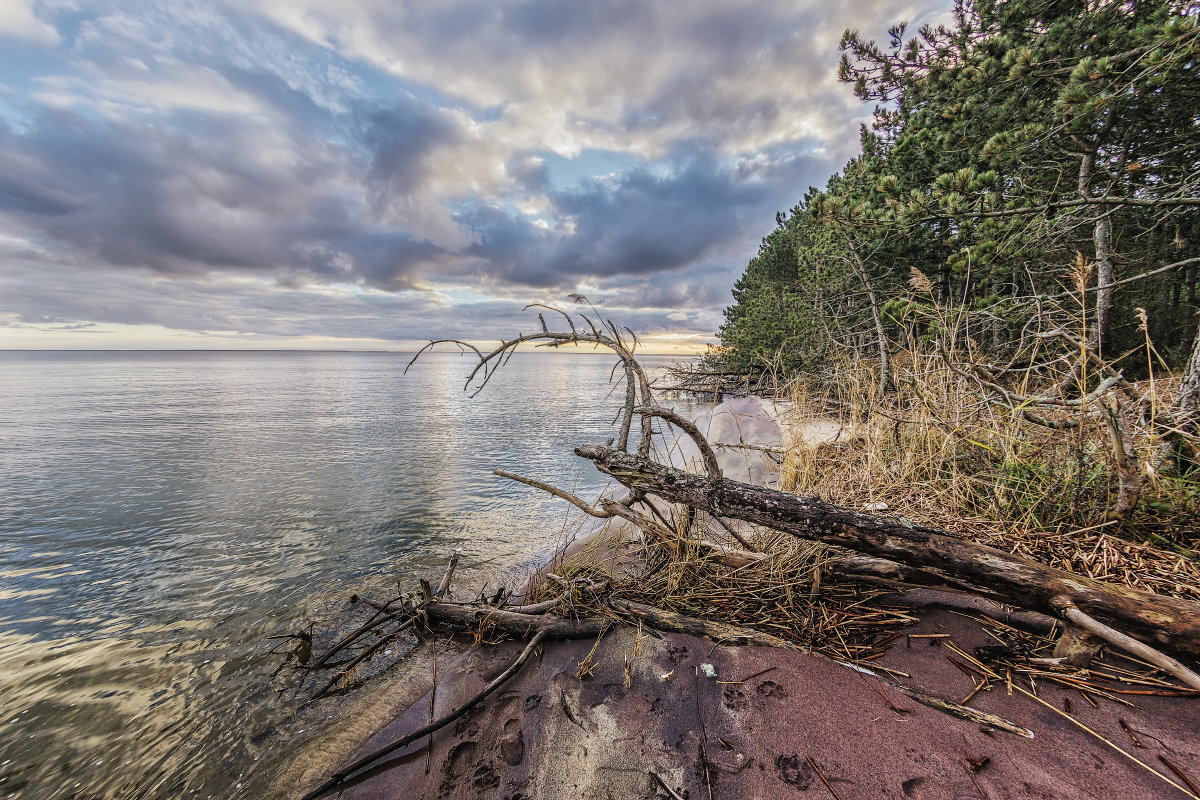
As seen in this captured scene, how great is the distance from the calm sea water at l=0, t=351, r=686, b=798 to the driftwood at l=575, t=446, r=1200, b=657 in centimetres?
302

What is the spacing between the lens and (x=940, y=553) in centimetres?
219

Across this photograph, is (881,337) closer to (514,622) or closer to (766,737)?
(766,737)

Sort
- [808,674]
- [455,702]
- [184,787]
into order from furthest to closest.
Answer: [455,702]
[184,787]
[808,674]

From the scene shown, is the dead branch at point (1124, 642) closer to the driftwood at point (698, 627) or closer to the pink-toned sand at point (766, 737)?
the pink-toned sand at point (766, 737)

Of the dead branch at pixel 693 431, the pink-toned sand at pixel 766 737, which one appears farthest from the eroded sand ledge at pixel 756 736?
the dead branch at pixel 693 431

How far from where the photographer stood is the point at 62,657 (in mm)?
3840

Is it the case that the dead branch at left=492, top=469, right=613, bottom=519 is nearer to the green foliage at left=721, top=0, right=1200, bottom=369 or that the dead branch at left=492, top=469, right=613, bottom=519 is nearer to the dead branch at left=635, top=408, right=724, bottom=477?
the dead branch at left=635, top=408, right=724, bottom=477

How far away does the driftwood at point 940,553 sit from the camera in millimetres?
1878

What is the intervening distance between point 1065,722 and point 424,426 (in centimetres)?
1727

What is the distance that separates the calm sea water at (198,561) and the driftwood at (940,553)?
3.02 metres

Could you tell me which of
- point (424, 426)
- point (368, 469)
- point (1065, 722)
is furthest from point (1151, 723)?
point (424, 426)

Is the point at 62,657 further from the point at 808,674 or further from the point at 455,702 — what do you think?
the point at 808,674

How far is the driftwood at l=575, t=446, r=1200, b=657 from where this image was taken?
1878mm

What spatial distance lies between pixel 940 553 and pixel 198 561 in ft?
25.8
